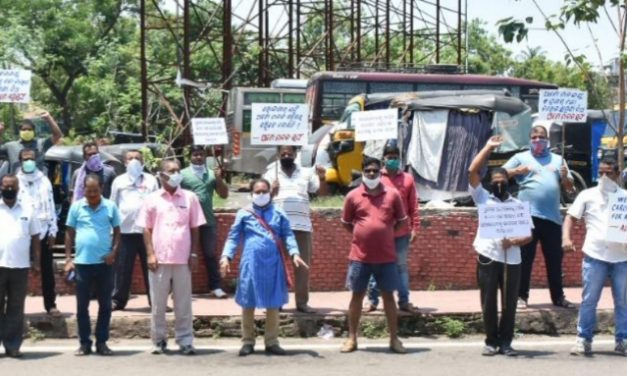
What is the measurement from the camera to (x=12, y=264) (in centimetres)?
997

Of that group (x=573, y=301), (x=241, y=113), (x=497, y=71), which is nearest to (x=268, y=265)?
(x=573, y=301)

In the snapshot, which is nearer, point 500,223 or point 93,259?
point 500,223

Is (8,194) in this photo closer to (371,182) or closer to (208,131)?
(371,182)

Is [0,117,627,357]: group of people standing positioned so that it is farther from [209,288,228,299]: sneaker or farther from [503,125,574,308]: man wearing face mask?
[209,288,228,299]: sneaker

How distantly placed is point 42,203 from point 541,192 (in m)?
5.09

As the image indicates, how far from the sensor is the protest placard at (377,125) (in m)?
12.7

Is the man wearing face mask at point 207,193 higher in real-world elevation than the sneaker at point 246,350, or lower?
higher

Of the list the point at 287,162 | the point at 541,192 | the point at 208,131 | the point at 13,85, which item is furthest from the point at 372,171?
the point at 13,85

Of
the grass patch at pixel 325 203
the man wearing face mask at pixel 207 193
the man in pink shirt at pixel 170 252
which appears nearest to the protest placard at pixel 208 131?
the man wearing face mask at pixel 207 193

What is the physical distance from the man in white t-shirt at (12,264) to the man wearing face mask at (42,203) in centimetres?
62

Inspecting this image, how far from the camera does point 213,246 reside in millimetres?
12508

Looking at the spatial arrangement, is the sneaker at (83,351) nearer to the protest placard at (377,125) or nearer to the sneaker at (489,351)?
the sneaker at (489,351)

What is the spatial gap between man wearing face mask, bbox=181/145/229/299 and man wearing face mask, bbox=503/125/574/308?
128 inches

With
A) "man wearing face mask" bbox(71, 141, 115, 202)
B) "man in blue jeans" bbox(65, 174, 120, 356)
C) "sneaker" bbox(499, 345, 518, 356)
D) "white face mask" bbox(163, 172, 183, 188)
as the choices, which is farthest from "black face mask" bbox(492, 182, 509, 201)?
"man wearing face mask" bbox(71, 141, 115, 202)
